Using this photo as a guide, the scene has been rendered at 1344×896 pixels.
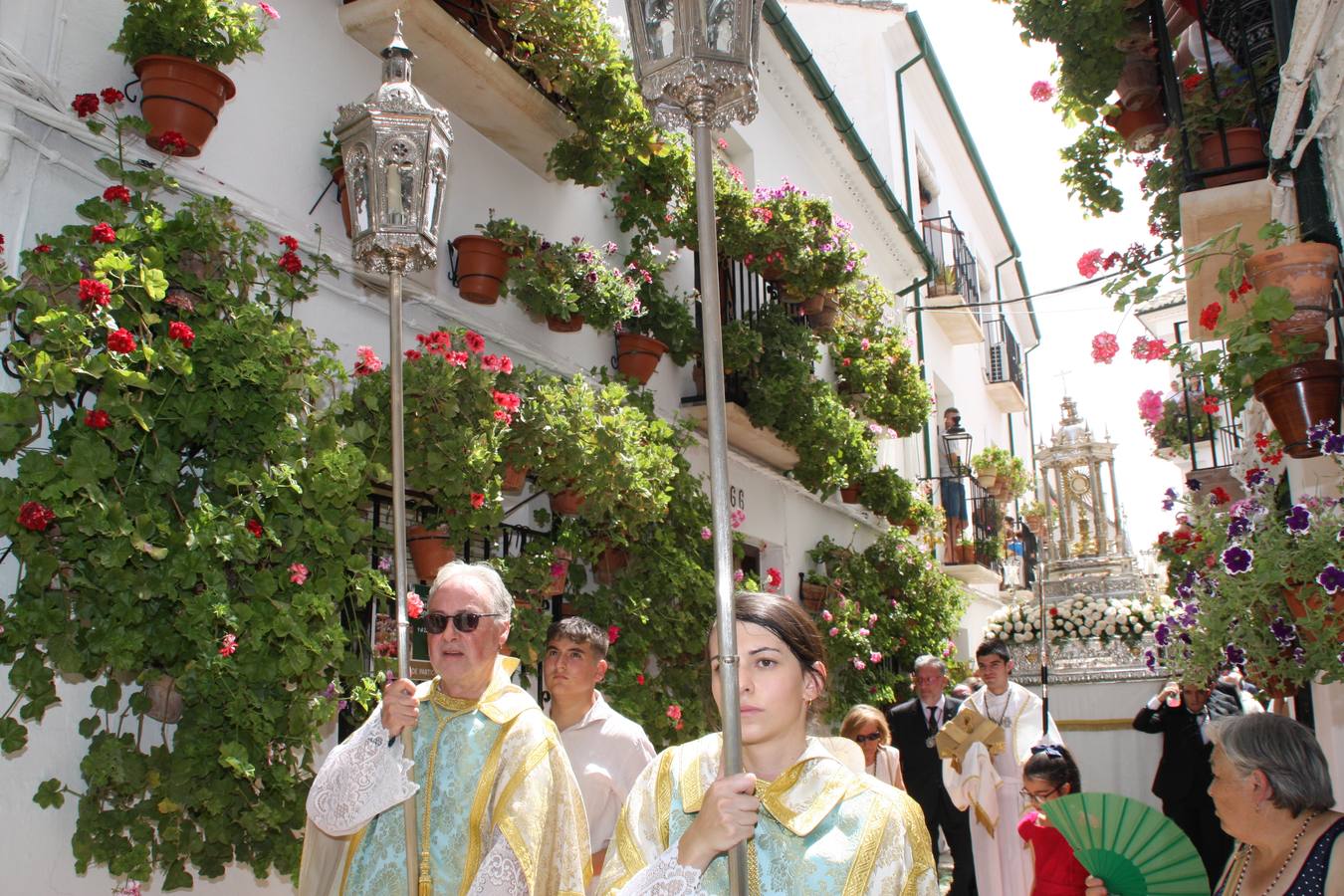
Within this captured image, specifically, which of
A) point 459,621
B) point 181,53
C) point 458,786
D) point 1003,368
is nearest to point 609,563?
point 459,621

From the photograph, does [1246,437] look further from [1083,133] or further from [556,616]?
[556,616]

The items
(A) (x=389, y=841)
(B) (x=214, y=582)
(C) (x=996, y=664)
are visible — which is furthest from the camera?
(C) (x=996, y=664)

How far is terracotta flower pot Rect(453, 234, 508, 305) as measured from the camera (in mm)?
6188

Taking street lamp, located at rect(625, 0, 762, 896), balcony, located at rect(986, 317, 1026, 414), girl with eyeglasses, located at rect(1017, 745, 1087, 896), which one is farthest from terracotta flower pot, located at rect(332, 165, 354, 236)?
balcony, located at rect(986, 317, 1026, 414)

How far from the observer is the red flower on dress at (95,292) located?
12.0ft

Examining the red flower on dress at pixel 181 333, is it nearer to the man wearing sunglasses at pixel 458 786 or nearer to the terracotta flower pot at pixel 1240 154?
the man wearing sunglasses at pixel 458 786

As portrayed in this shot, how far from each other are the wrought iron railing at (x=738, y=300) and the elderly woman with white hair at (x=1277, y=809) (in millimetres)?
5508

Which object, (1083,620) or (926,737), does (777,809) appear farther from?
(1083,620)

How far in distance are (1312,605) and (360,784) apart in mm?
3072

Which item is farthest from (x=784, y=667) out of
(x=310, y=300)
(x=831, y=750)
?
(x=310, y=300)

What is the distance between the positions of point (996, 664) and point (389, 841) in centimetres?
461

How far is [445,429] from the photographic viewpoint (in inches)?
194

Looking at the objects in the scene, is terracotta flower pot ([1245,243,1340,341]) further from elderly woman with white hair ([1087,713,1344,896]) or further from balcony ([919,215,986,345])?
balcony ([919,215,986,345])

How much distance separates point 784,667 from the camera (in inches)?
93.7
